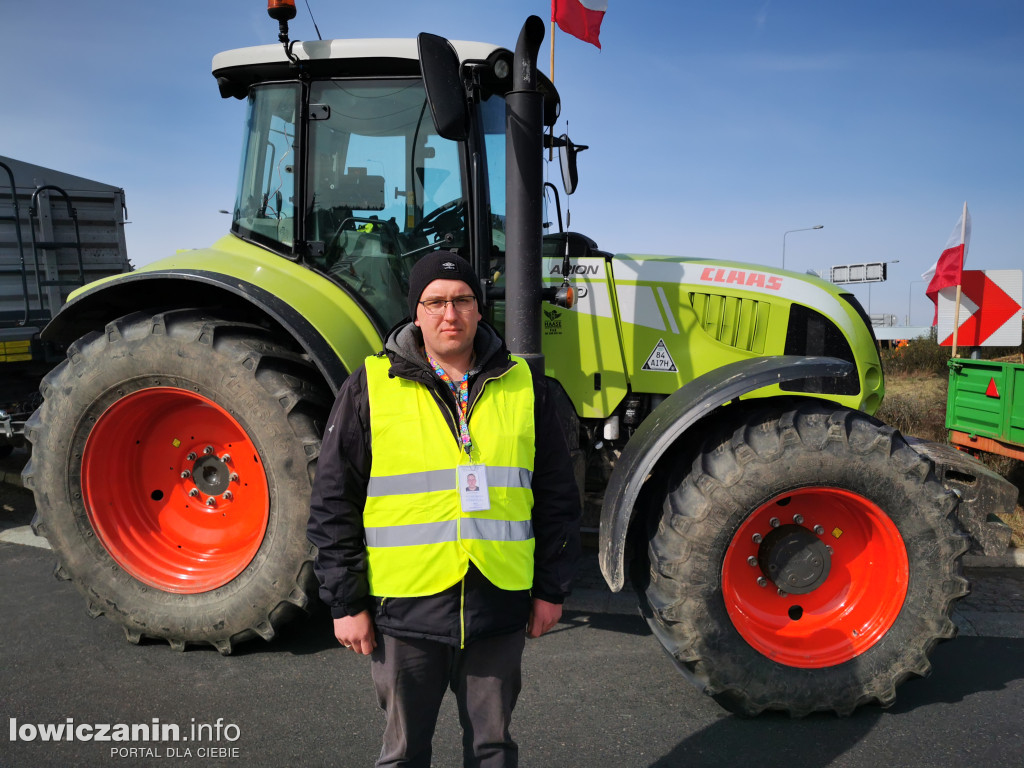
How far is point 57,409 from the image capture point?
3246 mm

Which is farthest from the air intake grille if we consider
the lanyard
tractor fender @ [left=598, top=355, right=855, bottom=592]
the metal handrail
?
the metal handrail

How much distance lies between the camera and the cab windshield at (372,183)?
3.26m

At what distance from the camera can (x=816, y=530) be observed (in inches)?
112

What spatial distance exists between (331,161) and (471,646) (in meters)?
2.45

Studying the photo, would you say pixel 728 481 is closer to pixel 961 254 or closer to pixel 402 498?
pixel 402 498

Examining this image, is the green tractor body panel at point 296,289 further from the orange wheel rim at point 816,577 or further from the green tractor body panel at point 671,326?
the orange wheel rim at point 816,577

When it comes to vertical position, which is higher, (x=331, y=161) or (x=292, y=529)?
(x=331, y=161)

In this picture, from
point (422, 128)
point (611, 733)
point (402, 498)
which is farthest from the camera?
point (422, 128)

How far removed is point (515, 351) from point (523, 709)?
55.6 inches

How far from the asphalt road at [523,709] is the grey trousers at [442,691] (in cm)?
71

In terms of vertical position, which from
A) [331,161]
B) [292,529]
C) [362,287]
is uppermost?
[331,161]

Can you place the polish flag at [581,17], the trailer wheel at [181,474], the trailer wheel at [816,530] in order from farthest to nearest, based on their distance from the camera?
the polish flag at [581,17] → the trailer wheel at [181,474] → the trailer wheel at [816,530]

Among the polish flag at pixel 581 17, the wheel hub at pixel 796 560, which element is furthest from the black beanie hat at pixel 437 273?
the polish flag at pixel 581 17

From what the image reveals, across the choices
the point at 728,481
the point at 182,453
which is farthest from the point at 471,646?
the point at 182,453
